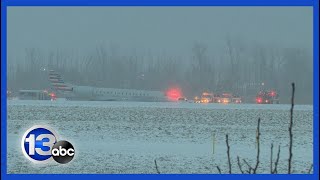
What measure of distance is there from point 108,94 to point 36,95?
17.8 meters

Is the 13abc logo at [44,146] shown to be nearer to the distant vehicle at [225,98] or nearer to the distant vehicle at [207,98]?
the distant vehicle at [225,98]

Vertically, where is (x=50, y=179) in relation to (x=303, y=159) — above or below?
above

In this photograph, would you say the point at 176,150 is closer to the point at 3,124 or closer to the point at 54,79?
the point at 3,124

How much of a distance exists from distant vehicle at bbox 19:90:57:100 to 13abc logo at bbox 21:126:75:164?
257 feet

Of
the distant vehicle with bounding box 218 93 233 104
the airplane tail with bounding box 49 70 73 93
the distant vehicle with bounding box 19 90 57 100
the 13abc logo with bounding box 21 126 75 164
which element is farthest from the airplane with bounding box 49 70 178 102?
the 13abc logo with bounding box 21 126 75 164

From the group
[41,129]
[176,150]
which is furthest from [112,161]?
[41,129]

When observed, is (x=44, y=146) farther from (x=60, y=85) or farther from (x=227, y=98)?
(x=227, y=98)

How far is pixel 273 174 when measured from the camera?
178cm

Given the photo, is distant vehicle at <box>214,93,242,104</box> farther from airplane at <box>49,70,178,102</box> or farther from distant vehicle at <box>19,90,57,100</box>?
distant vehicle at <box>19,90,57,100</box>

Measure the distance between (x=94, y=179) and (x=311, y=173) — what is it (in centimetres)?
58

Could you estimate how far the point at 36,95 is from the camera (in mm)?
90938

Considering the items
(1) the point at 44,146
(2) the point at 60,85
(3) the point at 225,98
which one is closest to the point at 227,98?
(3) the point at 225,98

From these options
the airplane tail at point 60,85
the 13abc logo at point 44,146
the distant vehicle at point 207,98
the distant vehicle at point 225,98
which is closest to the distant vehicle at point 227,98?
the distant vehicle at point 225,98

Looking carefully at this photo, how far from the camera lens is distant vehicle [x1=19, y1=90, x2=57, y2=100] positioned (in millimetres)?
83062
